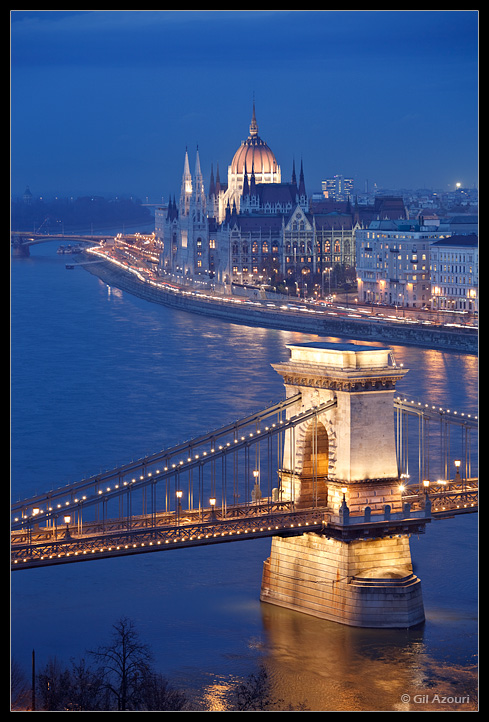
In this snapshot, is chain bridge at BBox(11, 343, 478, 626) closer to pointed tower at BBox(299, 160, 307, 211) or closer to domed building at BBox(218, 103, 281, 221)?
pointed tower at BBox(299, 160, 307, 211)

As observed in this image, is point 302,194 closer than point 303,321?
No

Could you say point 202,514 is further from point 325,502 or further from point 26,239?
point 26,239

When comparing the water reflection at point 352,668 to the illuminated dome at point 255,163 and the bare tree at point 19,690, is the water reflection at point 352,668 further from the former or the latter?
the illuminated dome at point 255,163

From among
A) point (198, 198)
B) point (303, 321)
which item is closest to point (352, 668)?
point (303, 321)

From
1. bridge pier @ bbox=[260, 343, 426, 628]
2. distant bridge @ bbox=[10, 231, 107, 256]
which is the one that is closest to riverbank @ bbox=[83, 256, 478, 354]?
distant bridge @ bbox=[10, 231, 107, 256]

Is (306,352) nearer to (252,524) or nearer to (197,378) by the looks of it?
(252,524)
